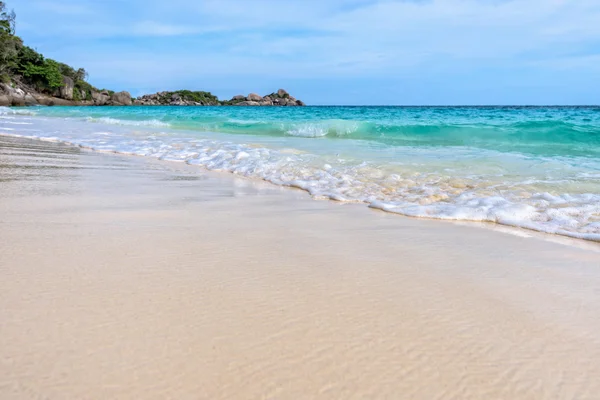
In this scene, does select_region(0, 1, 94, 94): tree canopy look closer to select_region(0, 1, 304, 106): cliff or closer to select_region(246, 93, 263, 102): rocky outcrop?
select_region(0, 1, 304, 106): cliff

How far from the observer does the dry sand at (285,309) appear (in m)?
1.05

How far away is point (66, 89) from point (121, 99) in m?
13.8

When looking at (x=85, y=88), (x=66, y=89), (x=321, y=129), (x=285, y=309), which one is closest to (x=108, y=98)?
(x=85, y=88)

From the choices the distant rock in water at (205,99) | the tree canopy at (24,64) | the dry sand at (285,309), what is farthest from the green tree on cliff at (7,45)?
the dry sand at (285,309)

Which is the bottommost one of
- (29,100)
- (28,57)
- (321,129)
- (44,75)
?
(321,129)

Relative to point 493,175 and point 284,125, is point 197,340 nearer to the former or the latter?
point 493,175

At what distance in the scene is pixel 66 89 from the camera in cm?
5891

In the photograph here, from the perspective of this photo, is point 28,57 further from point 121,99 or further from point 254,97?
point 254,97

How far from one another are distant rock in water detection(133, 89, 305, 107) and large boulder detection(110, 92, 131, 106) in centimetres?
480

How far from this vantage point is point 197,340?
1205 millimetres

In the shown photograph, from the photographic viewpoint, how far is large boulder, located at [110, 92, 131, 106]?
235 feet

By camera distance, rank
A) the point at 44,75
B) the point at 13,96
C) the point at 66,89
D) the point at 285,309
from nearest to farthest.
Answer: the point at 285,309, the point at 13,96, the point at 44,75, the point at 66,89

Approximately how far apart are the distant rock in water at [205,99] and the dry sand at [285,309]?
3250 inches

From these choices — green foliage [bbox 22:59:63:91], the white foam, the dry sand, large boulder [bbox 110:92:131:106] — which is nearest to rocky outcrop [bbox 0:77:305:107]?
large boulder [bbox 110:92:131:106]
